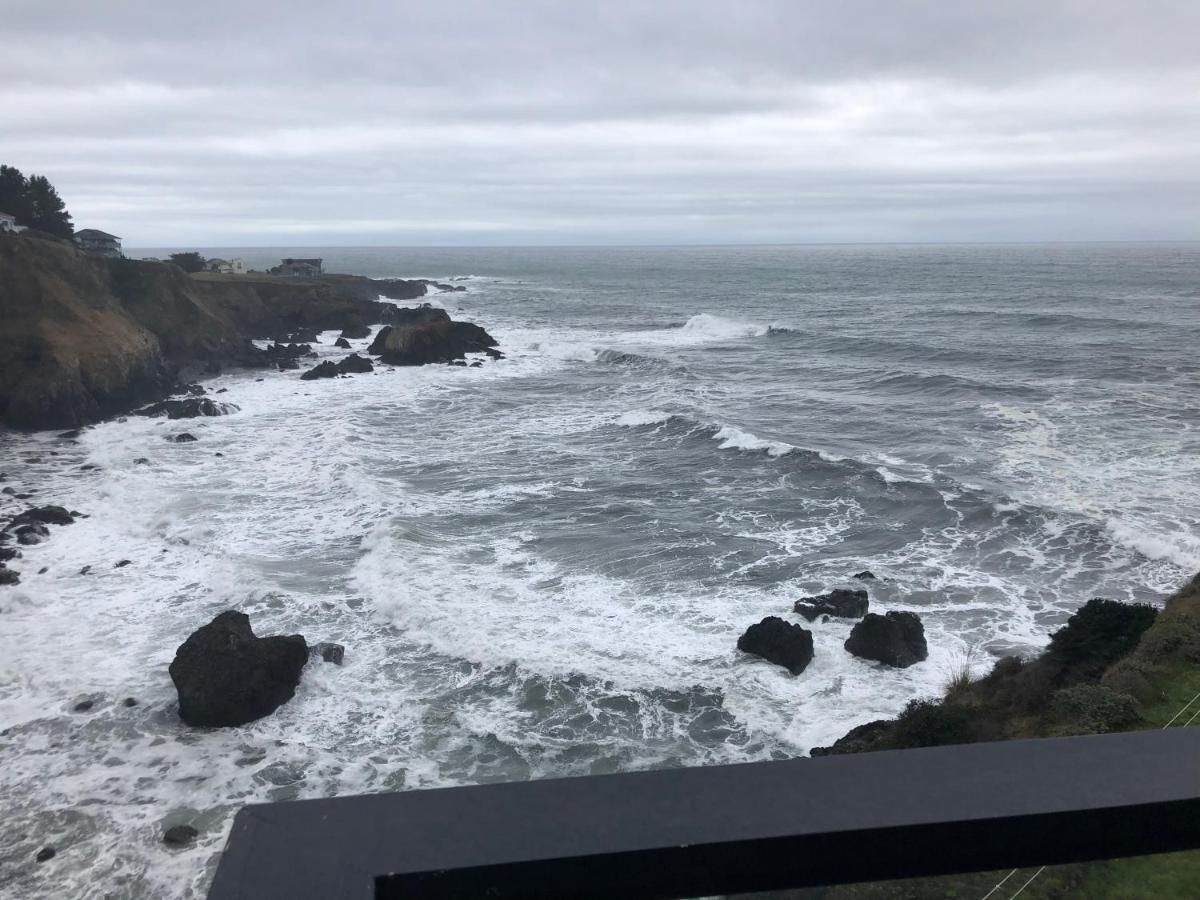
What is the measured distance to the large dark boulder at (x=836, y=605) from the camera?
16.9 m

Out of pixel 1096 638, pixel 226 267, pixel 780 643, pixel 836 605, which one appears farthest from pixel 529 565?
pixel 226 267

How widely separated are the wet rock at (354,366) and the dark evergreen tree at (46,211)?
27.5 m

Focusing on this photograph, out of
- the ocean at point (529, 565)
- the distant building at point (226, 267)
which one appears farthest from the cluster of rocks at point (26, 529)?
the distant building at point (226, 267)

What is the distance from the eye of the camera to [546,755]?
42.3 feet

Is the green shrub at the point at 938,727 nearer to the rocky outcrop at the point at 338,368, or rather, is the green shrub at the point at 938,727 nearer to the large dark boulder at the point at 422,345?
the rocky outcrop at the point at 338,368

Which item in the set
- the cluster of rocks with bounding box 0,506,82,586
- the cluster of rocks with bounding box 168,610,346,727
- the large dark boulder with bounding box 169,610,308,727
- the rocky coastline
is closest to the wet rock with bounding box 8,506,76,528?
the cluster of rocks with bounding box 0,506,82,586

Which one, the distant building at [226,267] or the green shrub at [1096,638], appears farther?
the distant building at [226,267]

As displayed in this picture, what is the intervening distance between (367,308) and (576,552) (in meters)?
59.3

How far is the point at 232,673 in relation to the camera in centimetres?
1399

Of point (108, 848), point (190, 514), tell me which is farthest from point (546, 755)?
point (190, 514)

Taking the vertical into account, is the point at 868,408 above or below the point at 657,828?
below

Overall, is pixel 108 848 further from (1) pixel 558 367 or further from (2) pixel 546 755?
(1) pixel 558 367

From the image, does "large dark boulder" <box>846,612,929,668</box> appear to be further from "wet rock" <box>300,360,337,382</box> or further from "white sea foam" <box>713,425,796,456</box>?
"wet rock" <box>300,360,337,382</box>

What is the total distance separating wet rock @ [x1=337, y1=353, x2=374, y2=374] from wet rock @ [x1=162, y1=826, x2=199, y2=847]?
39.9m
